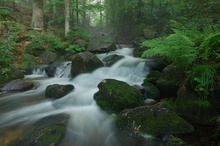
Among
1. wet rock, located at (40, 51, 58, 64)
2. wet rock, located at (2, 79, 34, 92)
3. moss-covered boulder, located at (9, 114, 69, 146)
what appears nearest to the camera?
moss-covered boulder, located at (9, 114, 69, 146)

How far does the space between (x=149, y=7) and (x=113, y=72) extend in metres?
9.83

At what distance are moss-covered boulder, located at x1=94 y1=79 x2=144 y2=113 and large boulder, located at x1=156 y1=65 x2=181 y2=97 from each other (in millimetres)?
1207

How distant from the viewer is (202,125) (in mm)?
4633

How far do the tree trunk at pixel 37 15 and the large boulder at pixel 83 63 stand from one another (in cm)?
736

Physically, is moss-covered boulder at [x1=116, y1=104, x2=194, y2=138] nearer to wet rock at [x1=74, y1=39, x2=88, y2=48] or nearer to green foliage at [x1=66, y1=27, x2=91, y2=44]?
wet rock at [x1=74, y1=39, x2=88, y2=48]

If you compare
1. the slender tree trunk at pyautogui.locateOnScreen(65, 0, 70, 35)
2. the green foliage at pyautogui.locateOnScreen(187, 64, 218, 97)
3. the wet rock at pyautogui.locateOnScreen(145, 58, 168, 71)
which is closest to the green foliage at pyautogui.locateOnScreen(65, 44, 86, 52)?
the slender tree trunk at pyautogui.locateOnScreen(65, 0, 70, 35)

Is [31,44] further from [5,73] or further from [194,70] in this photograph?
[194,70]

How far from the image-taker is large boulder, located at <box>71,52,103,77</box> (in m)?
8.78

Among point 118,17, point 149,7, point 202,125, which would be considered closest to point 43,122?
point 202,125

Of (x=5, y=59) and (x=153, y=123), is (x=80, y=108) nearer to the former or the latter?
(x=153, y=123)

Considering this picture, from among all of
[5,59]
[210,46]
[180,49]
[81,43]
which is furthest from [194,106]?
[81,43]

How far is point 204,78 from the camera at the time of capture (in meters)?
4.82

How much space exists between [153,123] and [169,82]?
2.47 metres

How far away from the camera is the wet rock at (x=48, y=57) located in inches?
465
